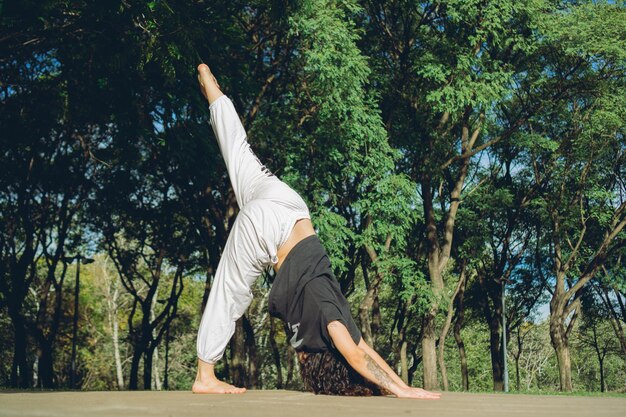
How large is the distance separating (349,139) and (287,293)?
44.4 feet

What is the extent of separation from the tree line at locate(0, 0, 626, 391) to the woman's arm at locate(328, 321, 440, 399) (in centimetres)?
669

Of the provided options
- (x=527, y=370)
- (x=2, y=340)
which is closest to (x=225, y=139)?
(x=2, y=340)

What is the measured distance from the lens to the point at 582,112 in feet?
73.4

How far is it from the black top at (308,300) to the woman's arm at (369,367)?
0.11 m

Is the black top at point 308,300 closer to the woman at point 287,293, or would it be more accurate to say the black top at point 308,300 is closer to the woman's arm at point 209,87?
the woman at point 287,293

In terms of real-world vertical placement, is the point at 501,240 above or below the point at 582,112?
below

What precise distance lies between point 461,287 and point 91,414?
24635 millimetres

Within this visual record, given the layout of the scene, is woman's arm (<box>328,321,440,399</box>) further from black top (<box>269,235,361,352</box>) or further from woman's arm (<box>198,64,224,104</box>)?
woman's arm (<box>198,64,224,104</box>)

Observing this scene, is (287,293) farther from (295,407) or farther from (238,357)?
(238,357)

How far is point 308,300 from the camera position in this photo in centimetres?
466

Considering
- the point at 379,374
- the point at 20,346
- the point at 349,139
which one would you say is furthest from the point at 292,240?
the point at 20,346

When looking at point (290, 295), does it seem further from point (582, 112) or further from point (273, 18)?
point (582, 112)

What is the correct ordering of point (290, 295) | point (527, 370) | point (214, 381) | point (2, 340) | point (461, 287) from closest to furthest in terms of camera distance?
1. point (290, 295)
2. point (214, 381)
3. point (461, 287)
4. point (2, 340)
5. point (527, 370)

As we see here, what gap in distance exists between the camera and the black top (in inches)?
181
